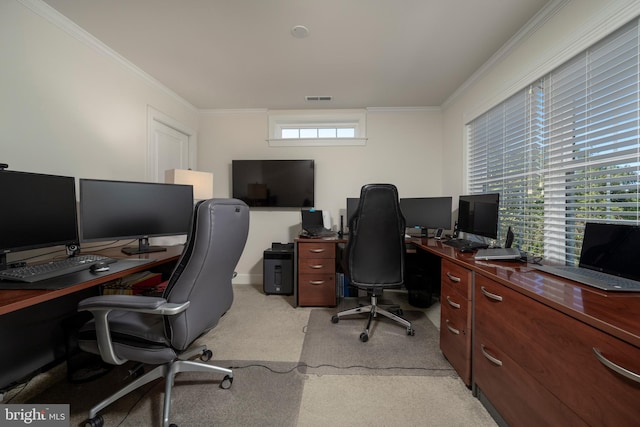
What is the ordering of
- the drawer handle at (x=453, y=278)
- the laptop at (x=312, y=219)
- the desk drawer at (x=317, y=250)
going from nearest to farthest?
the drawer handle at (x=453, y=278) → the desk drawer at (x=317, y=250) → the laptop at (x=312, y=219)

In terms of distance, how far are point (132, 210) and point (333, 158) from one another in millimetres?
2447

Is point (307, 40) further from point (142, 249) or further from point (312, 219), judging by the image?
point (142, 249)

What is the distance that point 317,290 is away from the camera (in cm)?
262

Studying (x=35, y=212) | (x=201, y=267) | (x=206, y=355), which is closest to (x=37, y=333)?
(x=35, y=212)

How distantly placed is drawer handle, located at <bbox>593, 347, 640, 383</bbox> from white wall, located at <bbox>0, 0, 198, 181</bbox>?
121 inches

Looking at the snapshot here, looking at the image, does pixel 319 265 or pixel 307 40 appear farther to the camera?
pixel 319 265

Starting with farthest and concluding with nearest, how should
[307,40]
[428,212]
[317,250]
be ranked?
[428,212]
[317,250]
[307,40]

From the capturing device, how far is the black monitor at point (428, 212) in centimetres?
263

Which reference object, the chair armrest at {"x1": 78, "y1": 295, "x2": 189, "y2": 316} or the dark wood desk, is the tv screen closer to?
the dark wood desk

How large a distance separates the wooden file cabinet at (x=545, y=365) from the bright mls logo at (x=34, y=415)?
2.21 m

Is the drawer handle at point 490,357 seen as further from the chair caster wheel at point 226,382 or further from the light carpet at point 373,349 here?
the chair caster wheel at point 226,382

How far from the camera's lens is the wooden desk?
0.67 m

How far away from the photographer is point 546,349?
0.90m

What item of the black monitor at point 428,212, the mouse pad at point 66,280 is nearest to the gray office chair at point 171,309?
the mouse pad at point 66,280
